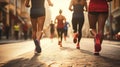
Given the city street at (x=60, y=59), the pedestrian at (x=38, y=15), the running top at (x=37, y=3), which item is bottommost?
the city street at (x=60, y=59)

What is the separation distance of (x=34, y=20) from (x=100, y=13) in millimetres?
1869

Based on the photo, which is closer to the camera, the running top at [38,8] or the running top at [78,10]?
the running top at [38,8]

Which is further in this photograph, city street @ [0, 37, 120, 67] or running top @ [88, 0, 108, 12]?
running top @ [88, 0, 108, 12]

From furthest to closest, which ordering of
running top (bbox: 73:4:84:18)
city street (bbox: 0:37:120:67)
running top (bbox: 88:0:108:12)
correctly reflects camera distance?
running top (bbox: 73:4:84:18), running top (bbox: 88:0:108:12), city street (bbox: 0:37:120:67)

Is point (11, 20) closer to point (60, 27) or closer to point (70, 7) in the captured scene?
point (60, 27)

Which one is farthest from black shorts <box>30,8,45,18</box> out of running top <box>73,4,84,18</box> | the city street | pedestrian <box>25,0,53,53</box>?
running top <box>73,4,84,18</box>

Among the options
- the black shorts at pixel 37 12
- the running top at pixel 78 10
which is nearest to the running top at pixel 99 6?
the black shorts at pixel 37 12

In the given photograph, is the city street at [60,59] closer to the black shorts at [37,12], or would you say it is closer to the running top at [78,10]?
the black shorts at [37,12]

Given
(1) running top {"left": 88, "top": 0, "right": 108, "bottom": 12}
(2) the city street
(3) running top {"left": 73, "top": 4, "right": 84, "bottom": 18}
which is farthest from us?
(3) running top {"left": 73, "top": 4, "right": 84, "bottom": 18}

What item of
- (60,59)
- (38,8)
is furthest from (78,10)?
(60,59)

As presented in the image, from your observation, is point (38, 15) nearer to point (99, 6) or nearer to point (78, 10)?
point (99, 6)

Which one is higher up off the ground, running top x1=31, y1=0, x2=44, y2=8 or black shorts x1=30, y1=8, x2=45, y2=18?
running top x1=31, y1=0, x2=44, y2=8

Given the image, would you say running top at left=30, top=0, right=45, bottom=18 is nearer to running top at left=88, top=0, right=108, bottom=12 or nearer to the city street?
the city street

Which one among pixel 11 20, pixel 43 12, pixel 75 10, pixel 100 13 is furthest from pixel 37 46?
pixel 11 20
